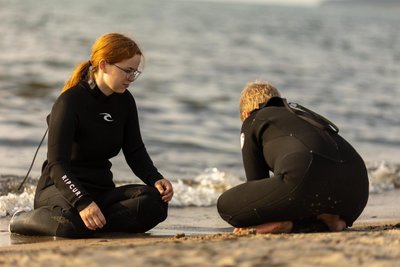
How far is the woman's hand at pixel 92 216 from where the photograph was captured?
→ 5.50 meters

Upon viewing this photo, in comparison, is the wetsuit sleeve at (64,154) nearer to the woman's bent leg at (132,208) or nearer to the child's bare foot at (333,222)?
the woman's bent leg at (132,208)

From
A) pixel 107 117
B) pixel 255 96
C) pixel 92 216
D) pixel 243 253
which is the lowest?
pixel 92 216

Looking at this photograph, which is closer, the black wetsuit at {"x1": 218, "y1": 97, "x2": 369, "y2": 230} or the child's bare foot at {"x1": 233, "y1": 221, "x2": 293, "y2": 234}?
the black wetsuit at {"x1": 218, "y1": 97, "x2": 369, "y2": 230}

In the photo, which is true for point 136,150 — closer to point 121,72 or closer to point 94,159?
point 94,159

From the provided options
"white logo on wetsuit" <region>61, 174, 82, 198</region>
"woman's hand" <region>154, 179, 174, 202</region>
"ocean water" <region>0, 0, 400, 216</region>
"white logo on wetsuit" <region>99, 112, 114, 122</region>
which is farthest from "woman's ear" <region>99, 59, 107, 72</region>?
"woman's hand" <region>154, 179, 174, 202</region>

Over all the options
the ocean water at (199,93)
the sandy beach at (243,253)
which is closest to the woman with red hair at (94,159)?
the ocean water at (199,93)

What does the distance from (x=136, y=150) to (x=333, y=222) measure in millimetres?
1420

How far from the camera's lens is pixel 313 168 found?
5395mm

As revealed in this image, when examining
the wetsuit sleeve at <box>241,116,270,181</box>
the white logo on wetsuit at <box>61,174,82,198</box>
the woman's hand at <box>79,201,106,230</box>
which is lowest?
the woman's hand at <box>79,201,106,230</box>

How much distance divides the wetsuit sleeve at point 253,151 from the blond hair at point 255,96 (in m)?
0.11

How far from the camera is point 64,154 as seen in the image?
18.3 ft

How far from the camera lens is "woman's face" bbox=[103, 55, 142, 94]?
5.71m

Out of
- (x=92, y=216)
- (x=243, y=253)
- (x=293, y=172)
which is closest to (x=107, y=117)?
(x=92, y=216)

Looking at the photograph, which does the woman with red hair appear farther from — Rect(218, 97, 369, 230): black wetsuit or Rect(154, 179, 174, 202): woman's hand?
Rect(218, 97, 369, 230): black wetsuit
